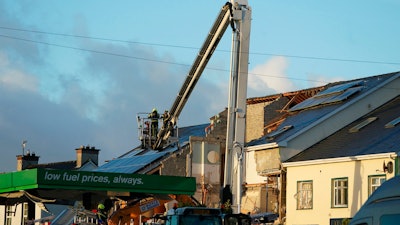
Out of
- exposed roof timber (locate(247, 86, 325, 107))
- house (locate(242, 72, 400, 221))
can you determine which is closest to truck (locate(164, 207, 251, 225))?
house (locate(242, 72, 400, 221))

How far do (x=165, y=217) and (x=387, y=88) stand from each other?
22.7 metres

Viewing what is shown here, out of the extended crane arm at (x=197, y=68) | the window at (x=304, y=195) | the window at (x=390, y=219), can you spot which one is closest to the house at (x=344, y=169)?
the window at (x=304, y=195)

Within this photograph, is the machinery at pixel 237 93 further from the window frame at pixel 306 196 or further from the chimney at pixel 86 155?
the chimney at pixel 86 155

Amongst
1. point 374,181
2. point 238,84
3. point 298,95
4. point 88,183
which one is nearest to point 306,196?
point 374,181

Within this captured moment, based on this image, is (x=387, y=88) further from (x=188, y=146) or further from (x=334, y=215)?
(x=188, y=146)

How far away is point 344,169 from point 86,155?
1141 inches

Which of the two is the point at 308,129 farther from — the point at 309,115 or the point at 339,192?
the point at 339,192

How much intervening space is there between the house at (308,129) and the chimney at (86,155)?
792 inches

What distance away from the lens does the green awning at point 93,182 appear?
35.4m

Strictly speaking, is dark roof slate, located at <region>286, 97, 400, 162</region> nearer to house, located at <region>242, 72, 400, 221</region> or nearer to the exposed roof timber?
house, located at <region>242, 72, 400, 221</region>

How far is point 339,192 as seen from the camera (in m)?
42.2

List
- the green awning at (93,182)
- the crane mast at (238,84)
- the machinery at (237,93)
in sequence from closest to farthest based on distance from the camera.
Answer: the green awning at (93,182)
the machinery at (237,93)
the crane mast at (238,84)

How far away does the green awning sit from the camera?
35.4m

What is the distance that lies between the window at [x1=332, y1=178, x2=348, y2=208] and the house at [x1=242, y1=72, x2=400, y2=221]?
12.9 ft
